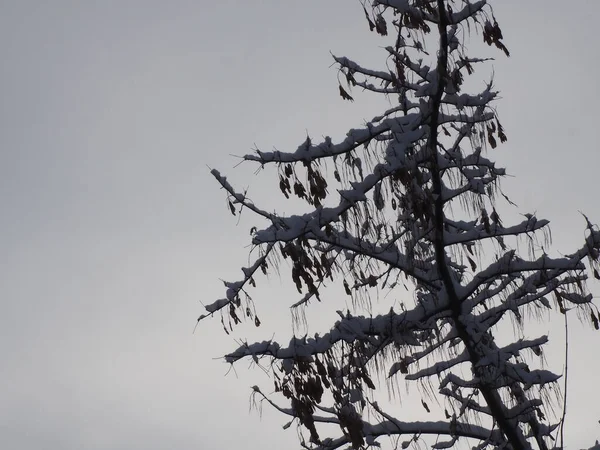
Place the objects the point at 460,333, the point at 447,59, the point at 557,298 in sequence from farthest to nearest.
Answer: the point at 460,333, the point at 557,298, the point at 447,59

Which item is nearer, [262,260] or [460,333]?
[262,260]

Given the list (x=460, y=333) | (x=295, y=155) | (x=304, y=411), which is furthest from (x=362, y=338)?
(x=295, y=155)

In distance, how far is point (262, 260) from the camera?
5.09 meters

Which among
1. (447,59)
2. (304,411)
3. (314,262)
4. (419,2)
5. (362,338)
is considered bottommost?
(304,411)

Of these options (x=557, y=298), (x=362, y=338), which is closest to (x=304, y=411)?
(x=362, y=338)

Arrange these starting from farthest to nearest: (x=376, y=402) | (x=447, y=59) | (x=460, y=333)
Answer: (x=376, y=402), (x=460, y=333), (x=447, y=59)

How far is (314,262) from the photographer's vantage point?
4859 millimetres

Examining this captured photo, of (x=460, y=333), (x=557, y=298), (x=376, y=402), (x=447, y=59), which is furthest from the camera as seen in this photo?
(x=376, y=402)

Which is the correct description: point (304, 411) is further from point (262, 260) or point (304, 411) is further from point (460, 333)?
point (460, 333)

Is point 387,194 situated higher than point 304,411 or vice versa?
point 387,194

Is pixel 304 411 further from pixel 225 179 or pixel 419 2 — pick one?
pixel 419 2

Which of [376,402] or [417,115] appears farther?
[376,402]

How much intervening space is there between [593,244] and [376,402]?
2.44m

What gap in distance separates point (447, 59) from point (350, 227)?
1.35 meters
